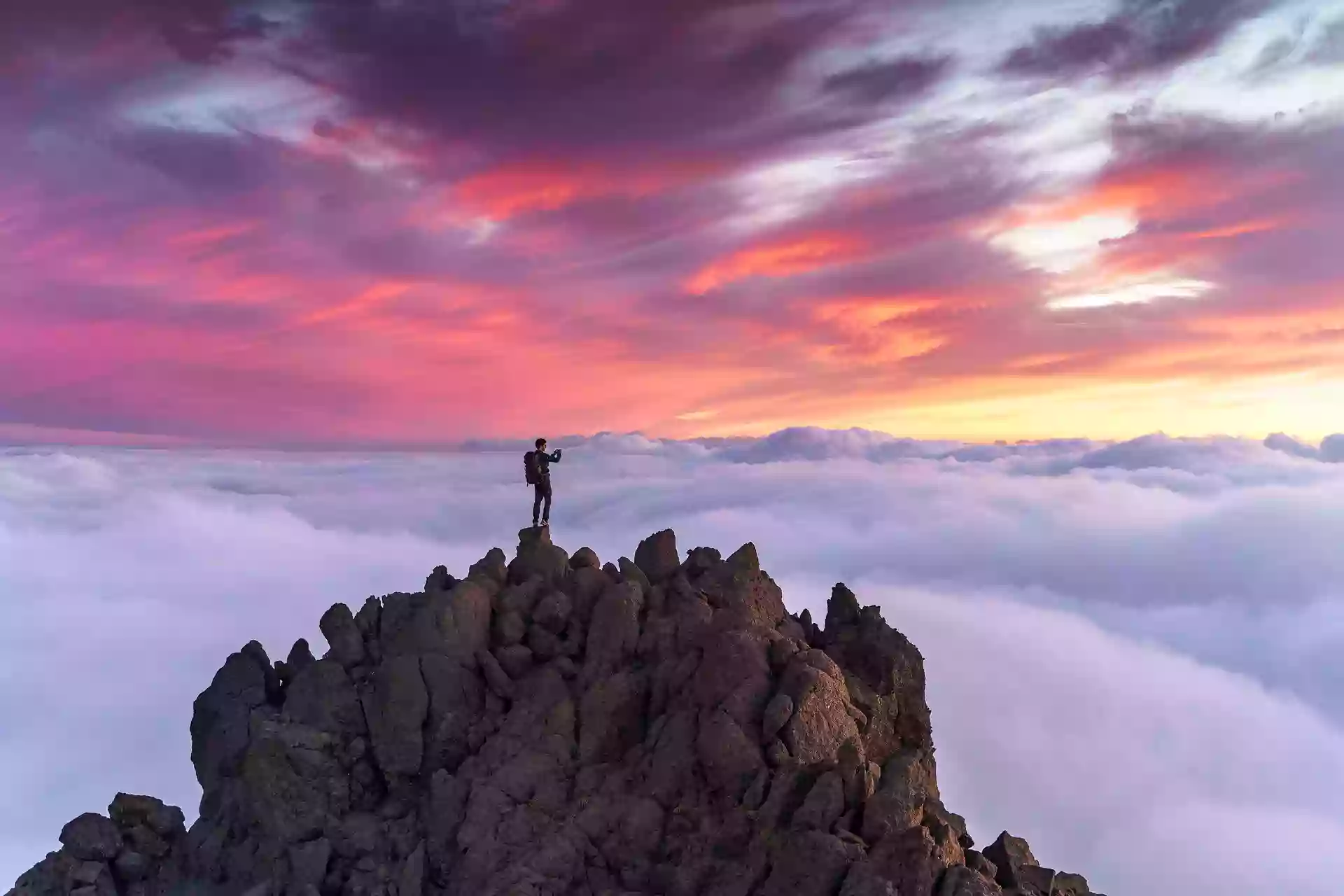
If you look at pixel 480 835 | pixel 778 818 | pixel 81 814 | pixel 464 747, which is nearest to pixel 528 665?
pixel 464 747

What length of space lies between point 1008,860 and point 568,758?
14.5 m

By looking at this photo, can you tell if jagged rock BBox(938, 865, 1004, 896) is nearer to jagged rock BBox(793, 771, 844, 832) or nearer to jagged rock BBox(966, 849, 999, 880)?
jagged rock BBox(966, 849, 999, 880)

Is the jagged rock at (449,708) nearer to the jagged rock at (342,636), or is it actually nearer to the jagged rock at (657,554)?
the jagged rock at (342,636)

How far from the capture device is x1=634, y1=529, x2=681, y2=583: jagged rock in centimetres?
3944

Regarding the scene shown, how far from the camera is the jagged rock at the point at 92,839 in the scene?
3547 cm

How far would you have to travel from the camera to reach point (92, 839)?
35.7m

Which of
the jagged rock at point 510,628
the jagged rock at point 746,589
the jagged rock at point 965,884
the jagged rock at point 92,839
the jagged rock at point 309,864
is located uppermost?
the jagged rock at point 746,589

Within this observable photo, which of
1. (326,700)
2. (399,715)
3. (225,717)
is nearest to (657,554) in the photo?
(399,715)

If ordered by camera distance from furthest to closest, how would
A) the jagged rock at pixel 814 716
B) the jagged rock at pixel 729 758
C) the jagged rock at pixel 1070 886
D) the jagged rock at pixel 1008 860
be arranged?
1. the jagged rock at pixel 1070 886
2. the jagged rock at pixel 814 716
3. the jagged rock at pixel 729 758
4. the jagged rock at pixel 1008 860

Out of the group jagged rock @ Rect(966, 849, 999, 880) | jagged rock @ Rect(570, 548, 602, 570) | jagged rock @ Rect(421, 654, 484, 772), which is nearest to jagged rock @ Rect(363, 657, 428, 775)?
jagged rock @ Rect(421, 654, 484, 772)

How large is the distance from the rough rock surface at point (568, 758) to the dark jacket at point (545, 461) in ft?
13.3

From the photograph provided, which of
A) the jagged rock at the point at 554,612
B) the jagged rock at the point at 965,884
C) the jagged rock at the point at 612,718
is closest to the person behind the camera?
the jagged rock at the point at 965,884

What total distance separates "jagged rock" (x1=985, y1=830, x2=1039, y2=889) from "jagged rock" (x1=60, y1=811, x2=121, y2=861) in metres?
33.0

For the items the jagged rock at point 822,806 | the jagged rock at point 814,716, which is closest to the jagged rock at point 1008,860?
the jagged rock at point 814,716
